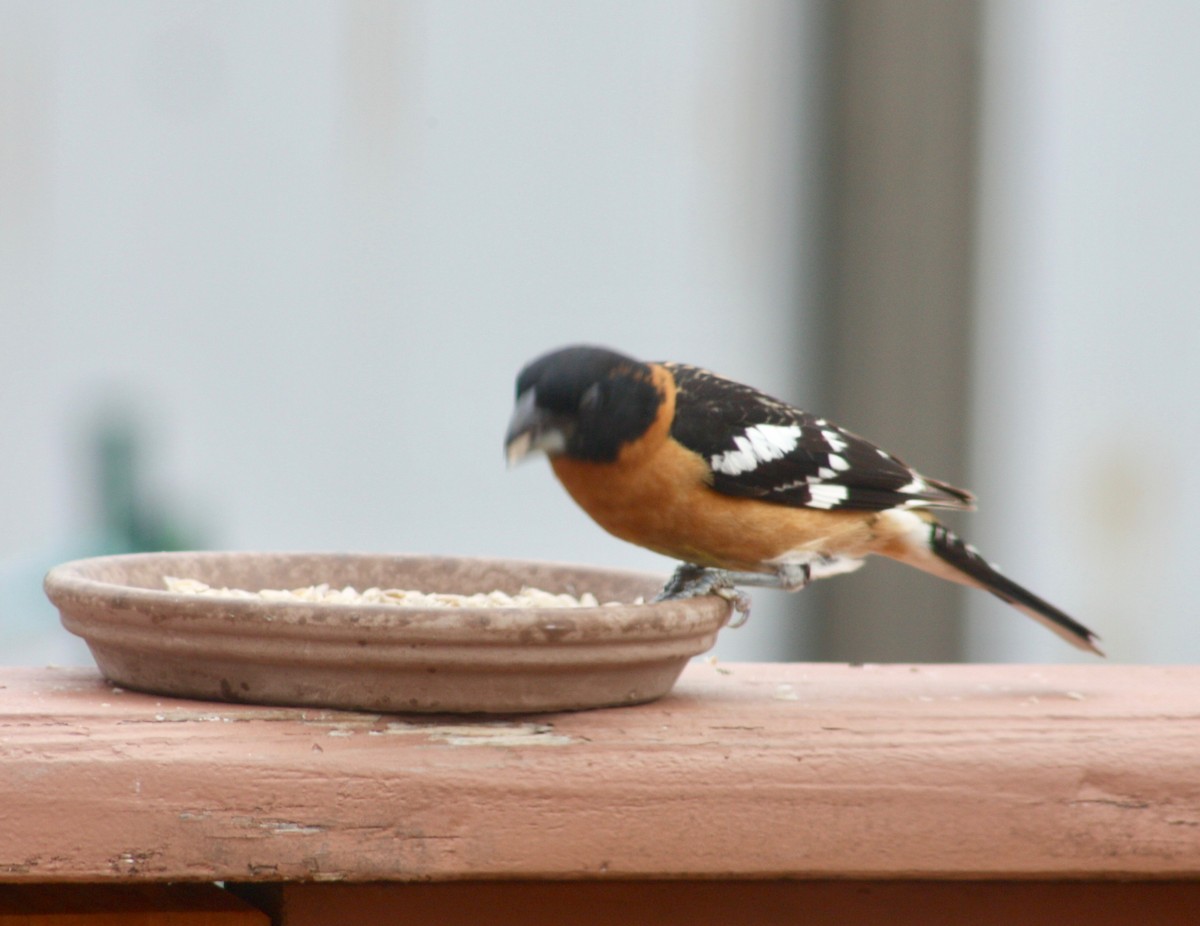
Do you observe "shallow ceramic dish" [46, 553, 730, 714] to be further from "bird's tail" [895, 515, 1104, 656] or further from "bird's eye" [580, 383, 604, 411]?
"bird's tail" [895, 515, 1104, 656]

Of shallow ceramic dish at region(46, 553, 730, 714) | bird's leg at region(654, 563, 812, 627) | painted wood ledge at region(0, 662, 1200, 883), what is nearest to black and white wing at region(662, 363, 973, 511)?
bird's leg at region(654, 563, 812, 627)

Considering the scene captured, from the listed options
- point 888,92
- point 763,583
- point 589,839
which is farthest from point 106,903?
point 888,92

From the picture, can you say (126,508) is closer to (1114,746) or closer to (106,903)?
(106,903)

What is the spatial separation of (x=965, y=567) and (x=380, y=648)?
1.24 meters

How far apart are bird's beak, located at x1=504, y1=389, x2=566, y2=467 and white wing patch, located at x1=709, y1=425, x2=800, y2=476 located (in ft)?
0.81

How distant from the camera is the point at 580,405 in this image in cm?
198

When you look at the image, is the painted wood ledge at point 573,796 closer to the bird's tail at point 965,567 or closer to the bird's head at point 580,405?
the bird's head at point 580,405

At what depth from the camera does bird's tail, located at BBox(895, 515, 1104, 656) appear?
225 centimetres

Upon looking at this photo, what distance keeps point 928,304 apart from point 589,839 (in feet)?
7.30

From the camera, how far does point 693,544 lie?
2.11m

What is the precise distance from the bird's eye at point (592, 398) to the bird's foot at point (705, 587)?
0.83ft

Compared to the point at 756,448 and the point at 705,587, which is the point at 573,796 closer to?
the point at 705,587

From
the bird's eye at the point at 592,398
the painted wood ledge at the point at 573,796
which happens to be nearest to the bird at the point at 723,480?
the bird's eye at the point at 592,398

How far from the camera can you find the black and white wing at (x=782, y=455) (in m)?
2.11
